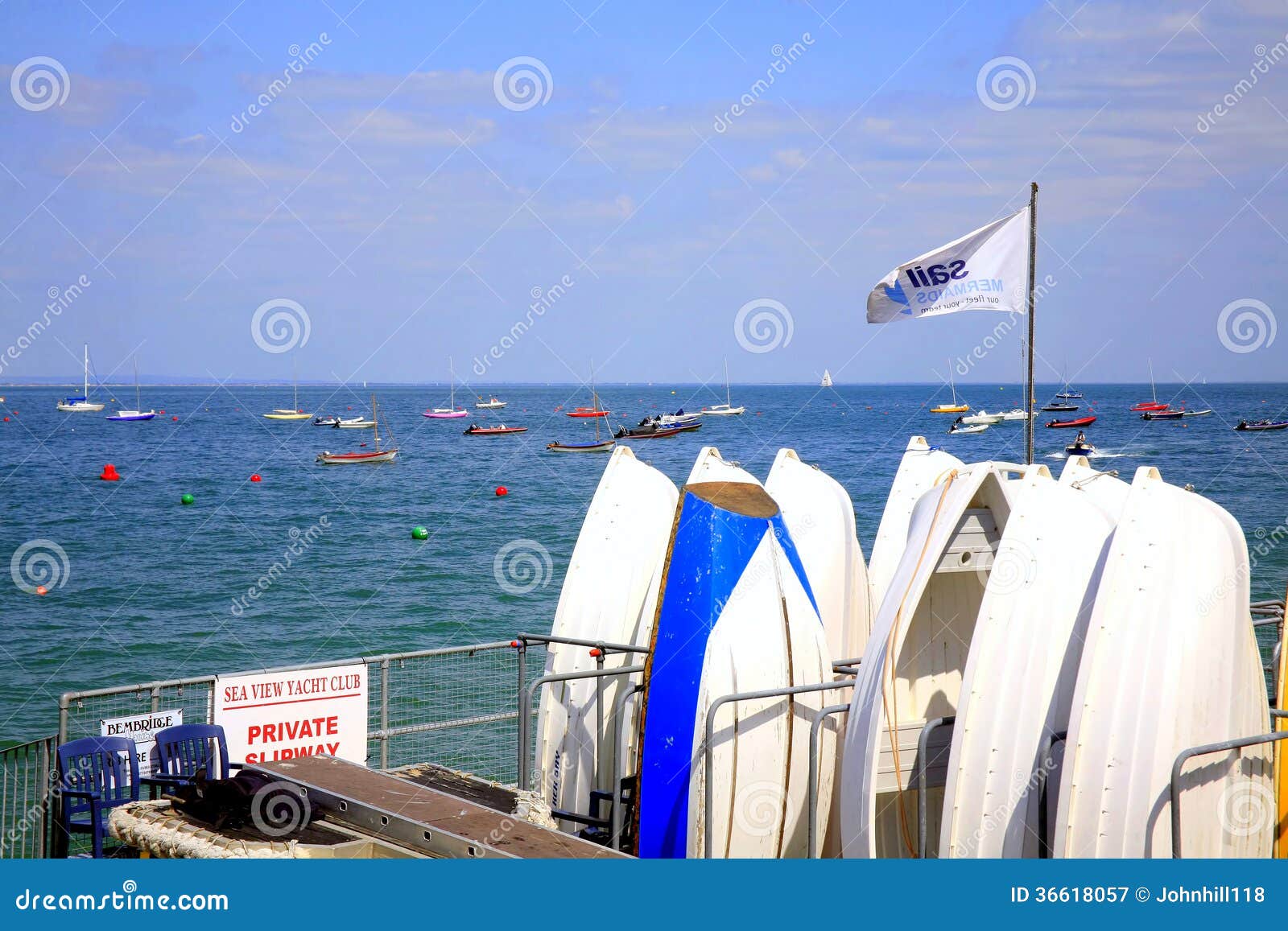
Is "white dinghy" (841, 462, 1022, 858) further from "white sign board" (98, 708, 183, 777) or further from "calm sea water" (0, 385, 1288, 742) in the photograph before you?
"calm sea water" (0, 385, 1288, 742)

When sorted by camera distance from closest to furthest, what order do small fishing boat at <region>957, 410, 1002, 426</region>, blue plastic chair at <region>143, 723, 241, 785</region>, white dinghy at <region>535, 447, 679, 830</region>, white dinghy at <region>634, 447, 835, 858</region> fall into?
white dinghy at <region>634, 447, 835, 858</region>
blue plastic chair at <region>143, 723, 241, 785</region>
white dinghy at <region>535, 447, 679, 830</region>
small fishing boat at <region>957, 410, 1002, 426</region>

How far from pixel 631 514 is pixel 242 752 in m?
3.66

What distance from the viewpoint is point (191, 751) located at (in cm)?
927

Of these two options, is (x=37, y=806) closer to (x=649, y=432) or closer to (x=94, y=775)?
(x=94, y=775)

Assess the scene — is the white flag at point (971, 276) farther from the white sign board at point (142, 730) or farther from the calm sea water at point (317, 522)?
the calm sea water at point (317, 522)

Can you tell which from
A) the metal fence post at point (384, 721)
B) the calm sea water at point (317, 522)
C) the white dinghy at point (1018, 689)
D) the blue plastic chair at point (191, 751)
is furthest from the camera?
the calm sea water at point (317, 522)

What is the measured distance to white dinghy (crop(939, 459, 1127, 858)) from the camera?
22.8 feet

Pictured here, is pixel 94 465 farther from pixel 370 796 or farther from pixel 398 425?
pixel 370 796

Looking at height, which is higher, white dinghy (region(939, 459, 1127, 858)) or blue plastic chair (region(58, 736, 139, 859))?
white dinghy (region(939, 459, 1127, 858))

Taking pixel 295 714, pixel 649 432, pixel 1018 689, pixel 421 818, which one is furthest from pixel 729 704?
pixel 649 432

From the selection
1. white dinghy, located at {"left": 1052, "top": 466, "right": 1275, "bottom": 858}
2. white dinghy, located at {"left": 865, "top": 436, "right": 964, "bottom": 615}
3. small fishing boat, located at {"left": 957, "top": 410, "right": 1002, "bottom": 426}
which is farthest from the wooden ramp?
small fishing boat, located at {"left": 957, "top": 410, "right": 1002, "bottom": 426}

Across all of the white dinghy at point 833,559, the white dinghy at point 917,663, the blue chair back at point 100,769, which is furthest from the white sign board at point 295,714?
the white dinghy at point 917,663

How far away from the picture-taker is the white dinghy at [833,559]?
10.5 metres

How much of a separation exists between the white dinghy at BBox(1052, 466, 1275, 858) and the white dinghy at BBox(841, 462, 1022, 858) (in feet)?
3.74
